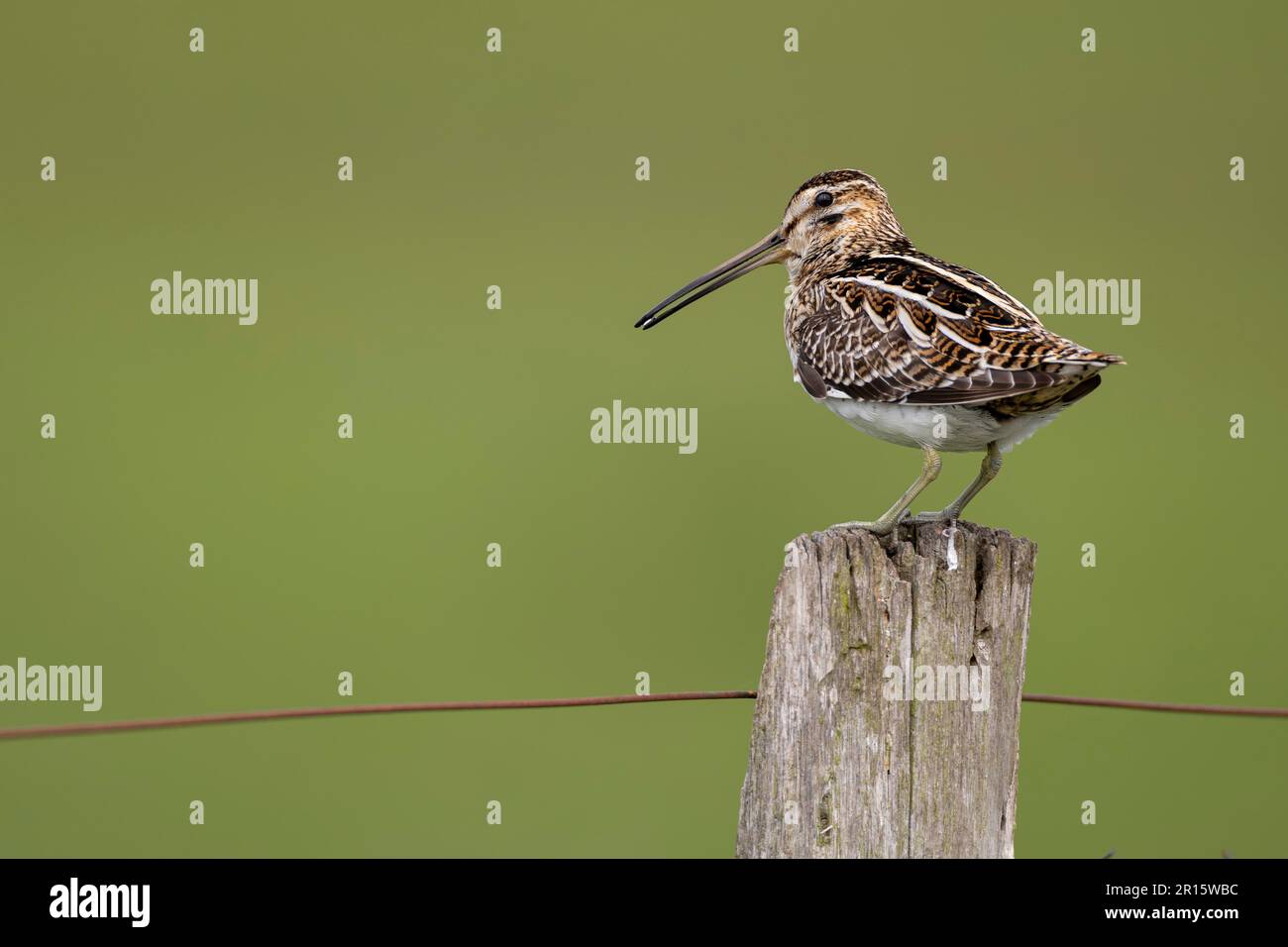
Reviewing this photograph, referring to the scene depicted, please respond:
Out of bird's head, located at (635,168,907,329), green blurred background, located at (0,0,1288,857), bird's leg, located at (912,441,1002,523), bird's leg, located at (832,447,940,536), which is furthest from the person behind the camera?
green blurred background, located at (0,0,1288,857)

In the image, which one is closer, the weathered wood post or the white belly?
the weathered wood post

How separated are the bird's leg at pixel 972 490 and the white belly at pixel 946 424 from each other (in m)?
0.10

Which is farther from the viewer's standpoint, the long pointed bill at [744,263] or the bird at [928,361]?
the long pointed bill at [744,263]

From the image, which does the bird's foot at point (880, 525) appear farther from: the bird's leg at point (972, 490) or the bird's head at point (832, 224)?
the bird's head at point (832, 224)

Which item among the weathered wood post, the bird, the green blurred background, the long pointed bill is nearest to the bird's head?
the long pointed bill

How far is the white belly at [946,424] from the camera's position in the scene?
664cm

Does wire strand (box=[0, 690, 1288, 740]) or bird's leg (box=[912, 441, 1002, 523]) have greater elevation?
bird's leg (box=[912, 441, 1002, 523])

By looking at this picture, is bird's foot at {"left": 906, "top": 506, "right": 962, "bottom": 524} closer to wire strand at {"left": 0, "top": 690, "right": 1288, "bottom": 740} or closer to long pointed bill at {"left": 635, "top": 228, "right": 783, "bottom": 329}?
wire strand at {"left": 0, "top": 690, "right": 1288, "bottom": 740}

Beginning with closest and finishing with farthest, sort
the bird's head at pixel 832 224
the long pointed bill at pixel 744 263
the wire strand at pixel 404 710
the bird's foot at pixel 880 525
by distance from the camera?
the wire strand at pixel 404 710, the bird's foot at pixel 880 525, the bird's head at pixel 832 224, the long pointed bill at pixel 744 263

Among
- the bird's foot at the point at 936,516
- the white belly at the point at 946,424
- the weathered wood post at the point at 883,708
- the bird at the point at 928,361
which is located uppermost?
the bird at the point at 928,361

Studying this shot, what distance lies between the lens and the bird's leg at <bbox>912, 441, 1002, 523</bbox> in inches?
258

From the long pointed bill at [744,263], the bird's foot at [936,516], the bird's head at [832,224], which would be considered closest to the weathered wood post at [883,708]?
the bird's foot at [936,516]
